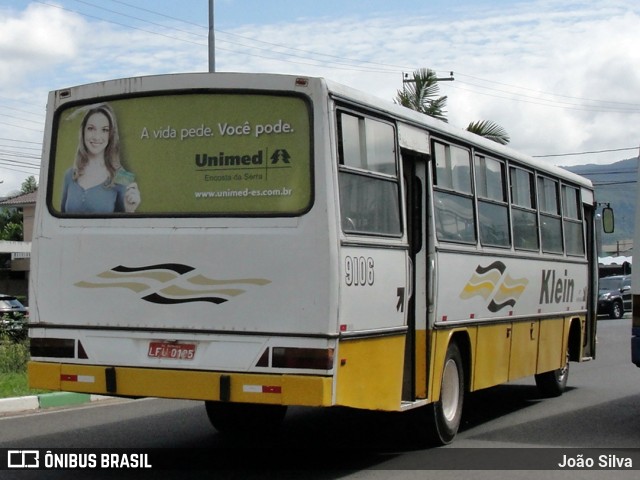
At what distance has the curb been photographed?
12.6m

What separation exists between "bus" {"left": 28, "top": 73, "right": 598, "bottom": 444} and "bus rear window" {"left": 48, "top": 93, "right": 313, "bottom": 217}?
13 millimetres

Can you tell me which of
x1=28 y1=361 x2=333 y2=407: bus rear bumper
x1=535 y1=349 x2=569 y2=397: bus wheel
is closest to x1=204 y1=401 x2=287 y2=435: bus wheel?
x1=28 y1=361 x2=333 y2=407: bus rear bumper

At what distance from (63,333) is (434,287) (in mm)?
3257

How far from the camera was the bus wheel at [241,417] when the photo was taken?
1088 cm

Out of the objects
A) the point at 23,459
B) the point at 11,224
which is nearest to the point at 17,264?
the point at 11,224

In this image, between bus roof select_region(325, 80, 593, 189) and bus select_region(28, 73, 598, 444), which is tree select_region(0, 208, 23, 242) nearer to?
bus roof select_region(325, 80, 593, 189)

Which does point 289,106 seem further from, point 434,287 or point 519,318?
point 519,318

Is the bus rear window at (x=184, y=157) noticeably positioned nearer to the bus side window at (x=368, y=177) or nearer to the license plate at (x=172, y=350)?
the bus side window at (x=368, y=177)

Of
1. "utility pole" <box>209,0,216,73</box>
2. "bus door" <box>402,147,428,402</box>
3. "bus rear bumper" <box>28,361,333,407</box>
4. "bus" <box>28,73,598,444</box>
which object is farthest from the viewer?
"utility pole" <box>209,0,216,73</box>

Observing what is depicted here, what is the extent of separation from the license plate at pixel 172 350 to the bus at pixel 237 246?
11mm

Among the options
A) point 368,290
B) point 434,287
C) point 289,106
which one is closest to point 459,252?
point 434,287

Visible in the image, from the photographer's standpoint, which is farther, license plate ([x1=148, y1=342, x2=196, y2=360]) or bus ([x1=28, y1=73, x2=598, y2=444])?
license plate ([x1=148, y1=342, x2=196, y2=360])

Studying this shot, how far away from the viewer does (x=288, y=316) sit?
320 inches

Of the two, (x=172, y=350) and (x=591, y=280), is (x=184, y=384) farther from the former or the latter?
(x=591, y=280)
